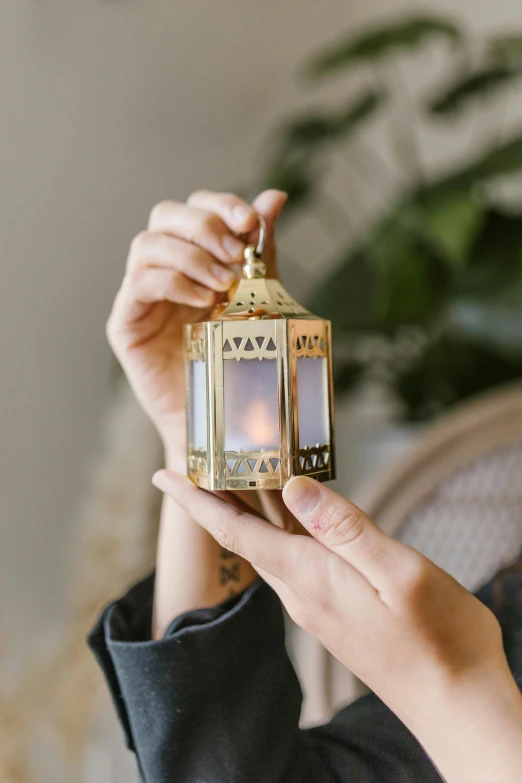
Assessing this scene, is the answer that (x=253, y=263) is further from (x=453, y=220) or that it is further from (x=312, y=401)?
(x=453, y=220)

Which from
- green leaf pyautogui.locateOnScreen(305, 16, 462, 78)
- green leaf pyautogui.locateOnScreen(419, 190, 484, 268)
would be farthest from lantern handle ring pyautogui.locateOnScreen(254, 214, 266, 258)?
green leaf pyautogui.locateOnScreen(305, 16, 462, 78)

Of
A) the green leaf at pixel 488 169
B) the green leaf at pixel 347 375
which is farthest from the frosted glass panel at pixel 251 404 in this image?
the green leaf at pixel 347 375

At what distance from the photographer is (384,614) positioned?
41cm

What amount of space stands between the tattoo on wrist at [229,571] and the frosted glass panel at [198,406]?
16 centimetres

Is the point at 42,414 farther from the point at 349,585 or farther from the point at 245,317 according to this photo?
the point at 349,585

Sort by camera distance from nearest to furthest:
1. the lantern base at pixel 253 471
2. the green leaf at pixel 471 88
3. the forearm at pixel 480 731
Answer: the forearm at pixel 480 731 → the lantern base at pixel 253 471 → the green leaf at pixel 471 88

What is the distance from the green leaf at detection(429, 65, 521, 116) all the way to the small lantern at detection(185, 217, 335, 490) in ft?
3.19

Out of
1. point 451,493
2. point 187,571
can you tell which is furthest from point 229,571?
point 451,493

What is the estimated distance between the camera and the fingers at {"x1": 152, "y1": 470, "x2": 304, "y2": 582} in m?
0.46

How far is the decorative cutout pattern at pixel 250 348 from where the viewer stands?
525 millimetres

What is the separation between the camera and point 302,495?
45 centimetres

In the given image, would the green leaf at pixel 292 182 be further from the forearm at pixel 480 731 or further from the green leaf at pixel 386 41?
the forearm at pixel 480 731

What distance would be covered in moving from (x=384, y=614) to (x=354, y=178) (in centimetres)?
174

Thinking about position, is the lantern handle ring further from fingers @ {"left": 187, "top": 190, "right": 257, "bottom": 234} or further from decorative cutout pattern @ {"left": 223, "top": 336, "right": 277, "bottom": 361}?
decorative cutout pattern @ {"left": 223, "top": 336, "right": 277, "bottom": 361}
